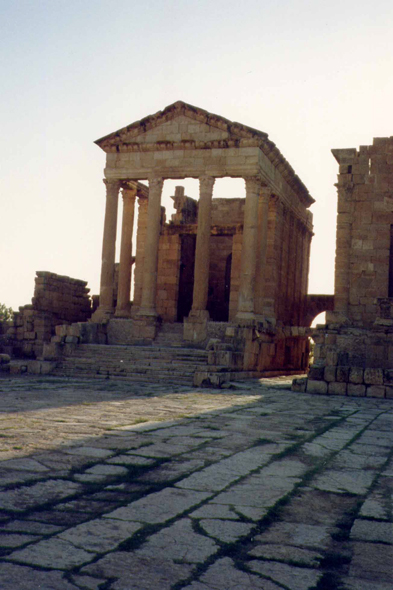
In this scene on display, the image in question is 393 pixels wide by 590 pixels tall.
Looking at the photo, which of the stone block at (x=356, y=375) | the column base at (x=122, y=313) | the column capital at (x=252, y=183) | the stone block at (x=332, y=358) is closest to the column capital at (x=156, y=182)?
the column capital at (x=252, y=183)

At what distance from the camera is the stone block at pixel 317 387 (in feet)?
45.5

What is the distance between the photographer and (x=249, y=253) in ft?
68.4

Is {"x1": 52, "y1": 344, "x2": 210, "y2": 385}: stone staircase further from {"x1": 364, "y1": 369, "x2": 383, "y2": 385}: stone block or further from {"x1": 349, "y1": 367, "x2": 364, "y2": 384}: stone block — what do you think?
{"x1": 364, "y1": 369, "x2": 383, "y2": 385}: stone block

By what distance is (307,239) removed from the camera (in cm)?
2997

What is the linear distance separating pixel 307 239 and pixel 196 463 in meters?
25.5

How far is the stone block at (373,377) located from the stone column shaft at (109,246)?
11.2m

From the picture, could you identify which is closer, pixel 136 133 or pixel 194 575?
pixel 194 575

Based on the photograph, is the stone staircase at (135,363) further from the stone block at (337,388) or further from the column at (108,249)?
the stone block at (337,388)

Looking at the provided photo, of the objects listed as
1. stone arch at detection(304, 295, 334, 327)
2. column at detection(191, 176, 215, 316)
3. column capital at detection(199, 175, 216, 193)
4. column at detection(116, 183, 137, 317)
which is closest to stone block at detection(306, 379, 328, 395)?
column at detection(191, 176, 215, 316)

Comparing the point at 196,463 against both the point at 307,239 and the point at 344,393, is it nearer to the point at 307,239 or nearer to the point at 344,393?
the point at 344,393

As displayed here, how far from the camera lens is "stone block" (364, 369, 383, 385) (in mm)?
13500

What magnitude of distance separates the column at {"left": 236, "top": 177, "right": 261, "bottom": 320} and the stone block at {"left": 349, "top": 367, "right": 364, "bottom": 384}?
23.7 feet

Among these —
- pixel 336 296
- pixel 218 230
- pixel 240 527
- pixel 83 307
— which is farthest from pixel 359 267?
pixel 240 527

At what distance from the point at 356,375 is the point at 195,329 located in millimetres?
7800
